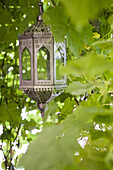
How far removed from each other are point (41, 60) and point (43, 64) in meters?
0.02

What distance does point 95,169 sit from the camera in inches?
3.2

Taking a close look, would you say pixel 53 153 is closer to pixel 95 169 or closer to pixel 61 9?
pixel 95 169

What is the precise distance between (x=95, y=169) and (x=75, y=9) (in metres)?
0.06

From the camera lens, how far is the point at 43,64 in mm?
722

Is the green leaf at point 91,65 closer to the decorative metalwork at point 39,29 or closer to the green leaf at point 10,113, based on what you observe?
the decorative metalwork at point 39,29

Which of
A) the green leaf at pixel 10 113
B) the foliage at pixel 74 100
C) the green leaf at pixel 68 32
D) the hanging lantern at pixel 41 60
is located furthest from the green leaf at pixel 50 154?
the green leaf at pixel 10 113

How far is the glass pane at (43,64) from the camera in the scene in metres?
0.70

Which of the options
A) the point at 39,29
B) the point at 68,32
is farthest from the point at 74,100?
the point at 39,29

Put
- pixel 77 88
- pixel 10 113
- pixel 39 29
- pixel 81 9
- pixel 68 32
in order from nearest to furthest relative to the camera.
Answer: pixel 81 9
pixel 77 88
pixel 68 32
pixel 39 29
pixel 10 113

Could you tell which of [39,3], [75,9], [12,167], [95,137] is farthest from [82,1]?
[12,167]

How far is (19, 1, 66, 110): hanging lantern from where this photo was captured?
0.68 metres


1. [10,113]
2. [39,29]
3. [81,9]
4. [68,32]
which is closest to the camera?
[81,9]

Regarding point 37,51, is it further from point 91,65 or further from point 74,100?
point 91,65

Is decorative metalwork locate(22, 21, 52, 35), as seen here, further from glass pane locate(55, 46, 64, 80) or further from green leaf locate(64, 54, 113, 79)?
green leaf locate(64, 54, 113, 79)
